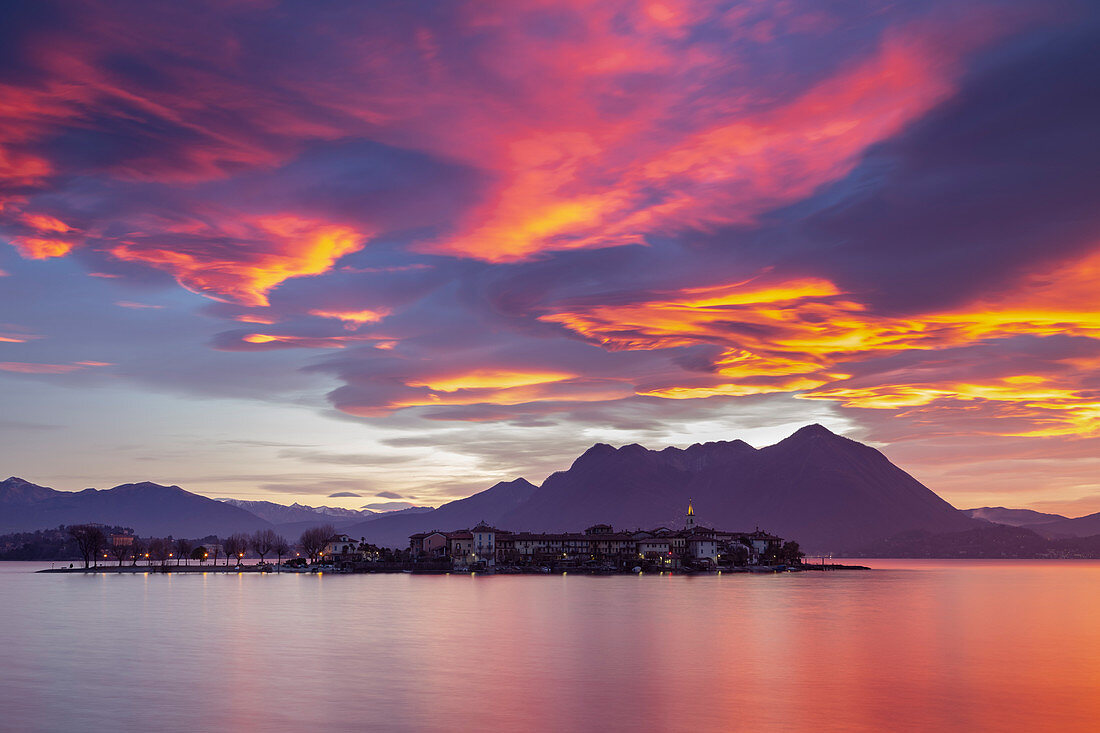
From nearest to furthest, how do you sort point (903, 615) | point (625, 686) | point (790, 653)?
point (625, 686), point (790, 653), point (903, 615)

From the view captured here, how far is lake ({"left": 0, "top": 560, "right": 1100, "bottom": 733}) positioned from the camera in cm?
4053

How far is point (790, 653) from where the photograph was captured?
62094 mm

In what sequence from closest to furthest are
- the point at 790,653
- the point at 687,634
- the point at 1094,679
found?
the point at 1094,679 → the point at 790,653 → the point at 687,634

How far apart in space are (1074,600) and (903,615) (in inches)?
2049

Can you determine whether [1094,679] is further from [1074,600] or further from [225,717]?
[1074,600]

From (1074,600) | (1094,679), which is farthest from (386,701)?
(1074,600)

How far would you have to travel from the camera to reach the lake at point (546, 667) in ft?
133

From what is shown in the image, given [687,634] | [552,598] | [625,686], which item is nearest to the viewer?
[625,686]

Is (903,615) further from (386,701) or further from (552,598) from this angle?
(386,701)

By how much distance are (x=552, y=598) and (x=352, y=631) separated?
1805 inches

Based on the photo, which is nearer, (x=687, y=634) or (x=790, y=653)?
(x=790, y=653)

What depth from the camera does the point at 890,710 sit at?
42406mm

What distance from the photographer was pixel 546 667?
2173 inches

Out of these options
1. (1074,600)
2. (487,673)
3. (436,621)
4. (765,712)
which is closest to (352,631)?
(436,621)
